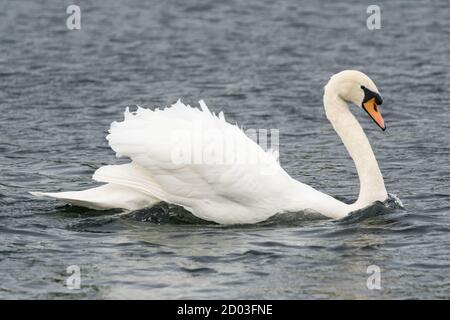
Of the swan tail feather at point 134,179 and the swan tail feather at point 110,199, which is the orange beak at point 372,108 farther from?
the swan tail feather at point 110,199

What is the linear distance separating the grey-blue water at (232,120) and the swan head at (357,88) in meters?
1.17

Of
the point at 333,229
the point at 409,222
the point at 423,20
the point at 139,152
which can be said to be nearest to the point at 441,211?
the point at 409,222

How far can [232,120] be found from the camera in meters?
16.9

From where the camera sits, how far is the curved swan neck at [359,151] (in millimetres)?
11938

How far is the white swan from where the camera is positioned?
37.6ft

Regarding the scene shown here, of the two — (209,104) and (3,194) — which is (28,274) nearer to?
(3,194)

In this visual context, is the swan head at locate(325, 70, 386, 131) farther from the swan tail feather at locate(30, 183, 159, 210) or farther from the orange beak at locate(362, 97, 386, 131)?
the swan tail feather at locate(30, 183, 159, 210)

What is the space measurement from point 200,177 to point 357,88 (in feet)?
6.49

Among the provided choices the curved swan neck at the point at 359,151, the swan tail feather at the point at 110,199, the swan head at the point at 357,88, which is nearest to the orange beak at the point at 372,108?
the swan head at the point at 357,88

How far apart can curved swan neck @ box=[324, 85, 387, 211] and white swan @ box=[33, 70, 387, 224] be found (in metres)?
0.01

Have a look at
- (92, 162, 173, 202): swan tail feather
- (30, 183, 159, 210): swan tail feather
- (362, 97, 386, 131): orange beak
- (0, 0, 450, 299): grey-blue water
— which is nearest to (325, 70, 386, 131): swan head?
(362, 97, 386, 131): orange beak

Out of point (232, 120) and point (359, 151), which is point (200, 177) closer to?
point (359, 151)
